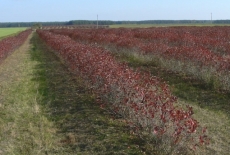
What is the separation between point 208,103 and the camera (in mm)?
8047

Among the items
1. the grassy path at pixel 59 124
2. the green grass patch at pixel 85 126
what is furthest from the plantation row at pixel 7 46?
the green grass patch at pixel 85 126

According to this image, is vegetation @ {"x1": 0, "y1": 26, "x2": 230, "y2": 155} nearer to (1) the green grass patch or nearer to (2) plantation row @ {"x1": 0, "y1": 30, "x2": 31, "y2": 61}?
(1) the green grass patch

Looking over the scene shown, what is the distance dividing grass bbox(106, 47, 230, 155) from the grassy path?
4.37ft

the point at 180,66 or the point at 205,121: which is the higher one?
the point at 180,66

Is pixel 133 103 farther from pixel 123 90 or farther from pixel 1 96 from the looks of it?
pixel 1 96

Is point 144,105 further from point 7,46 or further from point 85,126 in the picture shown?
point 7,46

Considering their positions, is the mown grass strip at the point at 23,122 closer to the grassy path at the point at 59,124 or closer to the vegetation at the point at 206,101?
the grassy path at the point at 59,124

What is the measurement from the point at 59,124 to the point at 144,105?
2036 millimetres

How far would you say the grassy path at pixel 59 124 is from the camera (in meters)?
5.31

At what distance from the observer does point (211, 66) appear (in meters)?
9.63

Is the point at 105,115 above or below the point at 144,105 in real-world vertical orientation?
below

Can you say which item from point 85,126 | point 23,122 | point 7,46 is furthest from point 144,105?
point 7,46

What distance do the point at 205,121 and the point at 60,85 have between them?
5455 millimetres

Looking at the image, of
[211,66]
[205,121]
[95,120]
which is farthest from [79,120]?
[211,66]
